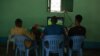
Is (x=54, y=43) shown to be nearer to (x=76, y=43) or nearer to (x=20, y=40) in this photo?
(x=76, y=43)

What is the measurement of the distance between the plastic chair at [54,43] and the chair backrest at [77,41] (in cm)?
29

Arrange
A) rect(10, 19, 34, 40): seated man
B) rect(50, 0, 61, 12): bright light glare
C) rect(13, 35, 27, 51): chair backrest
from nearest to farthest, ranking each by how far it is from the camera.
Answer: rect(13, 35, 27, 51): chair backrest → rect(10, 19, 34, 40): seated man → rect(50, 0, 61, 12): bright light glare

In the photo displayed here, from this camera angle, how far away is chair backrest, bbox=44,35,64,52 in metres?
5.66

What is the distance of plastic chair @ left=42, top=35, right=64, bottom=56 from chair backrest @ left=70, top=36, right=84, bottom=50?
0.96ft

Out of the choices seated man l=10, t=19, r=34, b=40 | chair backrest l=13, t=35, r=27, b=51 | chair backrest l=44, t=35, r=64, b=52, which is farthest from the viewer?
seated man l=10, t=19, r=34, b=40

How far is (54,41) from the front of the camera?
5.67 meters

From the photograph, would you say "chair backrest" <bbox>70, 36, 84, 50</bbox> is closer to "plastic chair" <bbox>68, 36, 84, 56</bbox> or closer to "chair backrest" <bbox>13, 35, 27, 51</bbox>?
"plastic chair" <bbox>68, 36, 84, 56</bbox>

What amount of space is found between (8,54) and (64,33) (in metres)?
1.98

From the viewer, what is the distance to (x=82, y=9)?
8086 mm

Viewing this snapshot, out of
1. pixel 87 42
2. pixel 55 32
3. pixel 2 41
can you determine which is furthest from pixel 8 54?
pixel 87 42

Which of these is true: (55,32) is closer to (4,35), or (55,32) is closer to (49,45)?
(49,45)

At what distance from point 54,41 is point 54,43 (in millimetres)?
47

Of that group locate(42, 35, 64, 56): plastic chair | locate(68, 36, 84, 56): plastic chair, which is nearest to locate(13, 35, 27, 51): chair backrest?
locate(42, 35, 64, 56): plastic chair

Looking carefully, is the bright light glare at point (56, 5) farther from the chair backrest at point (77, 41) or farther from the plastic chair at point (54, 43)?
the plastic chair at point (54, 43)
